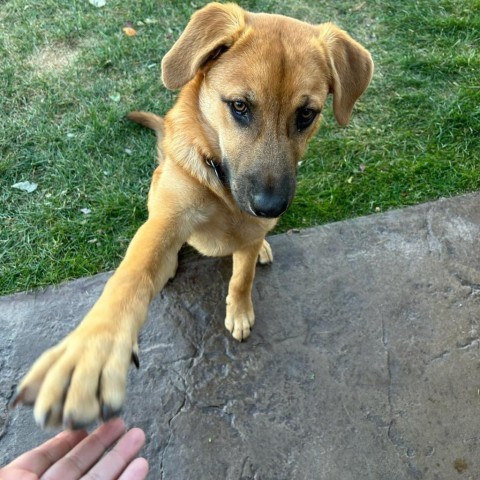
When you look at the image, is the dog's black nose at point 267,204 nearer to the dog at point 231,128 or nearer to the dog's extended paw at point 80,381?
the dog at point 231,128

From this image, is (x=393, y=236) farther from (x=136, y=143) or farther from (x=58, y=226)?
(x=58, y=226)

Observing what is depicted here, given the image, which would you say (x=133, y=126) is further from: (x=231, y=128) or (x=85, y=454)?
(x=85, y=454)

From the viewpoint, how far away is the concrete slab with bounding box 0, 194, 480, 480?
9.77ft

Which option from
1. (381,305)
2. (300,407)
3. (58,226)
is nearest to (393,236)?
(381,305)

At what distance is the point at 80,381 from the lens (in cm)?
192

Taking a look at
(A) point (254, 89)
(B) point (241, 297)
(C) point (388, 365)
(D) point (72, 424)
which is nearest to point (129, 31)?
(A) point (254, 89)

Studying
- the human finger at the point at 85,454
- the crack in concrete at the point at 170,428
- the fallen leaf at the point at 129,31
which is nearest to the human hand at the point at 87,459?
the human finger at the point at 85,454

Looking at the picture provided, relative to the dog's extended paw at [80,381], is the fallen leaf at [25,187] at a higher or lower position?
lower

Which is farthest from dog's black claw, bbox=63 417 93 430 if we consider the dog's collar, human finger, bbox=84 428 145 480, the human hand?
the dog's collar

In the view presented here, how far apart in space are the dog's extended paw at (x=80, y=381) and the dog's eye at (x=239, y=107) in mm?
1318

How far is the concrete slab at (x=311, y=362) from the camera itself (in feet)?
9.77

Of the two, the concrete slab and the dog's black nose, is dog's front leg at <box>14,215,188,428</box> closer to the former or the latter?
the dog's black nose

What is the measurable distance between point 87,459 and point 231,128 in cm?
178

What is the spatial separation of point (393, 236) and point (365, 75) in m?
1.52
